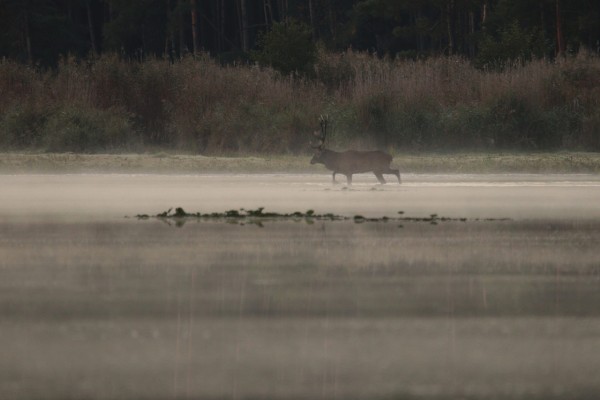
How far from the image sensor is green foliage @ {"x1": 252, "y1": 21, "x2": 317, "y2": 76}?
38.3 meters

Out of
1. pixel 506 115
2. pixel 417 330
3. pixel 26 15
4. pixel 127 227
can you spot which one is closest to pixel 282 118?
pixel 506 115

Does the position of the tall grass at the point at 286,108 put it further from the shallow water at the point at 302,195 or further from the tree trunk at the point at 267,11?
the tree trunk at the point at 267,11

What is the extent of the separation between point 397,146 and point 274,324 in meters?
22.9

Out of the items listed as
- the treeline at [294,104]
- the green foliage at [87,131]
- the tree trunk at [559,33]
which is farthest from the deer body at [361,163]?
the tree trunk at [559,33]

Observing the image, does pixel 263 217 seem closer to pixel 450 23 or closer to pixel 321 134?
pixel 321 134

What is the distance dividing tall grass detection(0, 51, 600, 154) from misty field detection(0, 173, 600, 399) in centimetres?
1326

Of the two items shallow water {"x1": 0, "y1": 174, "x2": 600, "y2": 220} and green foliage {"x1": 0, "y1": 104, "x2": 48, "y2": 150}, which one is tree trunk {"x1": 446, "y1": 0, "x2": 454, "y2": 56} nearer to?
green foliage {"x1": 0, "y1": 104, "x2": 48, "y2": 150}

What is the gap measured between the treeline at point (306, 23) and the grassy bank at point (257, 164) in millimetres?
18499

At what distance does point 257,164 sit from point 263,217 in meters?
11.4

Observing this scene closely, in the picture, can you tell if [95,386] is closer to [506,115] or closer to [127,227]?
[127,227]

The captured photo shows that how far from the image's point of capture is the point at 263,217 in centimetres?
1712

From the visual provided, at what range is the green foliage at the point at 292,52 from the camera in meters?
38.3

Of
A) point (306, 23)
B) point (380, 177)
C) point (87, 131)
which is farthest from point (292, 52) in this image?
point (306, 23)

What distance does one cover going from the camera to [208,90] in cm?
3347
